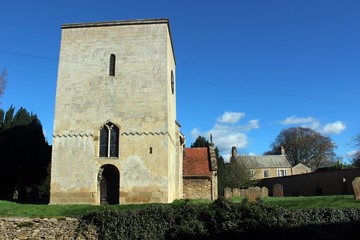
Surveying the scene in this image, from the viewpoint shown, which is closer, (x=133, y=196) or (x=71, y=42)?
(x=133, y=196)

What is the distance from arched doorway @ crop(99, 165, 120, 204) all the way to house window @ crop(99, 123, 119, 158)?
0.82m

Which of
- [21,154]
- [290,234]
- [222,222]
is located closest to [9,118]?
[21,154]

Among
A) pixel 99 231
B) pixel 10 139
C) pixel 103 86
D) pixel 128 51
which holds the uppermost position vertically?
pixel 128 51

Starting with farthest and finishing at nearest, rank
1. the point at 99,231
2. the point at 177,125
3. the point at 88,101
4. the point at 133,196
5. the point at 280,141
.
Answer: the point at 280,141 < the point at 177,125 < the point at 88,101 < the point at 133,196 < the point at 99,231

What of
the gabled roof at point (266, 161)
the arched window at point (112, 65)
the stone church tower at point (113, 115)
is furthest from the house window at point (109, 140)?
the gabled roof at point (266, 161)

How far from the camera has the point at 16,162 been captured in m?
28.7

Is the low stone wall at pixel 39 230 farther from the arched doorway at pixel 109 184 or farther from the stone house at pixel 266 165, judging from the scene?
the stone house at pixel 266 165

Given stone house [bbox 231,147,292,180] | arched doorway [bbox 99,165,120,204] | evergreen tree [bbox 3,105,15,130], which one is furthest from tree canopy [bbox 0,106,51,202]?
stone house [bbox 231,147,292,180]

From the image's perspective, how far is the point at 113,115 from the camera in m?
20.7

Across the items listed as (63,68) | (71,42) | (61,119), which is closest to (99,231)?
(61,119)

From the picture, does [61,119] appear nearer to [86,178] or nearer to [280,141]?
[86,178]

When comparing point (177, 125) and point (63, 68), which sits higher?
point (63, 68)

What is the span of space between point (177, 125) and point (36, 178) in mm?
13926

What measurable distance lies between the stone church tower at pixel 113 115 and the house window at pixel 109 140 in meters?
0.06
